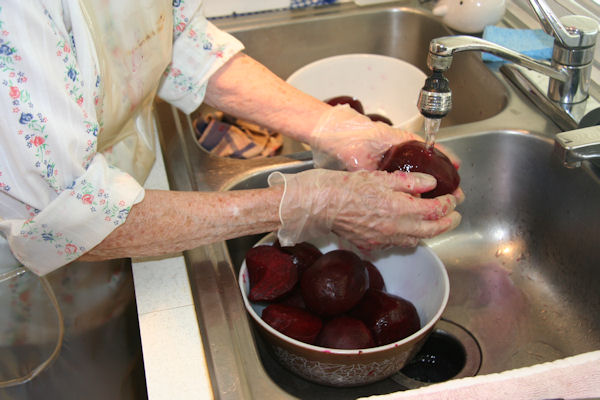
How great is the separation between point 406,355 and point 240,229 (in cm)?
31

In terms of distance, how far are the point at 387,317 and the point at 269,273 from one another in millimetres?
197

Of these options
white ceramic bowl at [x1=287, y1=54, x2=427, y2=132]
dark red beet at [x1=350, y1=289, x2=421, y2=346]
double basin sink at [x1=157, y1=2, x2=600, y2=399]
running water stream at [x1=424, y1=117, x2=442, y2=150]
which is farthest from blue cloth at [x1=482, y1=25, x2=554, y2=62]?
dark red beet at [x1=350, y1=289, x2=421, y2=346]

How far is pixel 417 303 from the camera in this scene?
1009mm

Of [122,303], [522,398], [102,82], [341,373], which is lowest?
[122,303]

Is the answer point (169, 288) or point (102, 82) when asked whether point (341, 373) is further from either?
point (102, 82)

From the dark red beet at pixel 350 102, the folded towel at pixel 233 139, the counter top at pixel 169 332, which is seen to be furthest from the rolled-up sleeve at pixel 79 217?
the dark red beet at pixel 350 102

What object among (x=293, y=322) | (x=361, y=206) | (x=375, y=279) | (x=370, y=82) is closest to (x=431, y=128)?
(x=361, y=206)

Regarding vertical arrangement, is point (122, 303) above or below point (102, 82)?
below

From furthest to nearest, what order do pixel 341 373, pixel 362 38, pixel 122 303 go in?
pixel 362 38 → pixel 122 303 → pixel 341 373

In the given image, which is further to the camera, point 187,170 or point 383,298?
point 187,170

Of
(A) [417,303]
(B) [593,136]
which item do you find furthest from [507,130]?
(A) [417,303]

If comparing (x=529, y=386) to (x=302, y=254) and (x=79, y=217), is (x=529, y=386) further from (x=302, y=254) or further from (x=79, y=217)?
(x=79, y=217)

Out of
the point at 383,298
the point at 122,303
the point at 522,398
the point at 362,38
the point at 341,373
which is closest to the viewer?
the point at 522,398

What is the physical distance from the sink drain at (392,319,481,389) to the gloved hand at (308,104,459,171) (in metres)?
0.32
